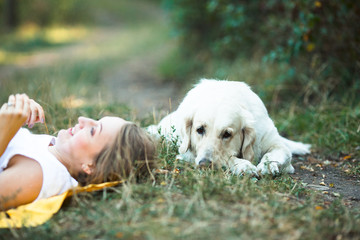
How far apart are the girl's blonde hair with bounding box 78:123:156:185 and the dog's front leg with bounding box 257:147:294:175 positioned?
1004 millimetres

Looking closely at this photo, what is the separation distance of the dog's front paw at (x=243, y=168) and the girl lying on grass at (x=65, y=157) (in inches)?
29.0

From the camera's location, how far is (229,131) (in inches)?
128

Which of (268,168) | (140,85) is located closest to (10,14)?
(140,85)

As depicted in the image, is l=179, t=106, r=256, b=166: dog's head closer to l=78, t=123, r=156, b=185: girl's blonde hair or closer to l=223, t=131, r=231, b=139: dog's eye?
l=223, t=131, r=231, b=139: dog's eye

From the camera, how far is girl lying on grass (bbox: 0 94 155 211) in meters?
2.59

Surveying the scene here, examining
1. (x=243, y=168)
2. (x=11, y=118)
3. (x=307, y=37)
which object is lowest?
(x=243, y=168)

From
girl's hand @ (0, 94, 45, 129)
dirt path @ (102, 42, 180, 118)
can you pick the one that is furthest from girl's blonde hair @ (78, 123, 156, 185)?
dirt path @ (102, 42, 180, 118)

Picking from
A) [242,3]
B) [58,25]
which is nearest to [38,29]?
[58,25]

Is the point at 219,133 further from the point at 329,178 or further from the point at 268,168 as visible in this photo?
the point at 329,178

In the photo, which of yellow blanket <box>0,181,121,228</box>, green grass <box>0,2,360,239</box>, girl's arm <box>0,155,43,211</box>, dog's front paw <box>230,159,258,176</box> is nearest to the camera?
green grass <box>0,2,360,239</box>

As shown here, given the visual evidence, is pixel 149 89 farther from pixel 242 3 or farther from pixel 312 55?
pixel 312 55

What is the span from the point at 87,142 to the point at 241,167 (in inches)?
51.3

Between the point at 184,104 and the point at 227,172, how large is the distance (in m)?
0.97

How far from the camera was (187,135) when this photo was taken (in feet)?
11.5
